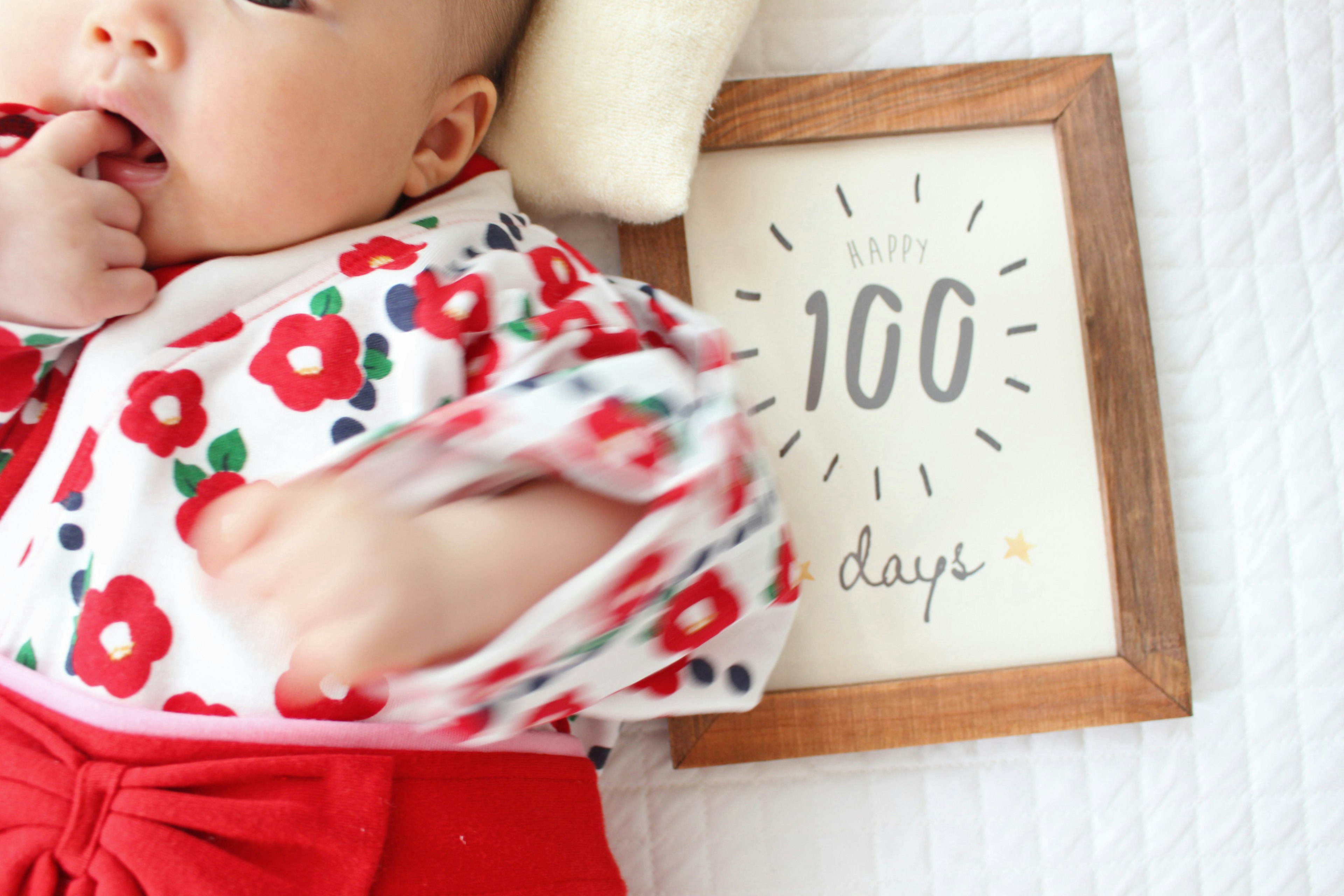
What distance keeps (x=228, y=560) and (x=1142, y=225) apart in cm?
71

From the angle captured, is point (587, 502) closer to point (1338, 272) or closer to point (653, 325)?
point (653, 325)

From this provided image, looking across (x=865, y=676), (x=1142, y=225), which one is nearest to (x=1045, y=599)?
(x=865, y=676)

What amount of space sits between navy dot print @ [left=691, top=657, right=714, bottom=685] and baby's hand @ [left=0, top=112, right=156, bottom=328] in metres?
0.40

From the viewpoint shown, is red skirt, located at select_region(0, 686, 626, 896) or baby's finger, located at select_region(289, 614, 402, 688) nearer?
baby's finger, located at select_region(289, 614, 402, 688)

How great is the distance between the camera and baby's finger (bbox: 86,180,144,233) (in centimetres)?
49

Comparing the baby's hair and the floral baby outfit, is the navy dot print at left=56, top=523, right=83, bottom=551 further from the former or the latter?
the baby's hair

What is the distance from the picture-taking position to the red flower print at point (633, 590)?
40 cm

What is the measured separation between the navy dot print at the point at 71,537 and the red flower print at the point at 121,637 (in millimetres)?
34

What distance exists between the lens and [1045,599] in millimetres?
700

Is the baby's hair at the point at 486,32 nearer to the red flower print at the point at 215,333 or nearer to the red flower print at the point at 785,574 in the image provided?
the red flower print at the point at 215,333

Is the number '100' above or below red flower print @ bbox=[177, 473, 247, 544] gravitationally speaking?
below

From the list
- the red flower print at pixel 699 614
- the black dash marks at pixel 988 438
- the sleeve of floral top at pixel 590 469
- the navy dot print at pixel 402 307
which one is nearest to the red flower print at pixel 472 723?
the sleeve of floral top at pixel 590 469

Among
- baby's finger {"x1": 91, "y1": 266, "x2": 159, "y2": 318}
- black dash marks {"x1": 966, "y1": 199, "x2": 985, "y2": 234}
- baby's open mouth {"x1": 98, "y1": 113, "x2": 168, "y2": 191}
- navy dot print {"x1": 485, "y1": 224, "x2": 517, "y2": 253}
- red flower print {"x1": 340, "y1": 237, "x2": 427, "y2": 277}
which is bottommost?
black dash marks {"x1": 966, "y1": 199, "x2": 985, "y2": 234}

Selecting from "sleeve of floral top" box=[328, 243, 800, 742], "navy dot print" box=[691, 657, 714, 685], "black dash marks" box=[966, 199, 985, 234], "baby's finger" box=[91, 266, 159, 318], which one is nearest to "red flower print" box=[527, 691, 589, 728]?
"sleeve of floral top" box=[328, 243, 800, 742]
